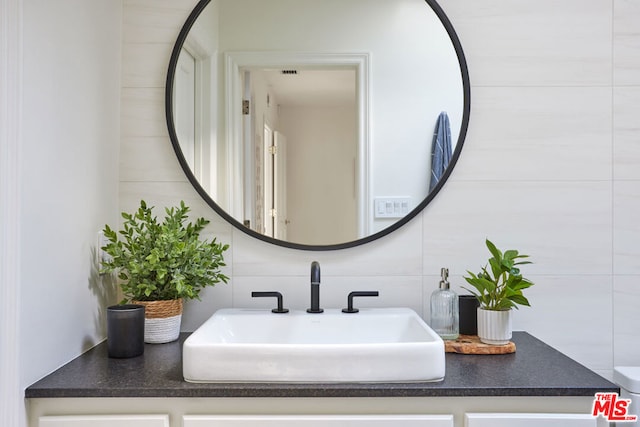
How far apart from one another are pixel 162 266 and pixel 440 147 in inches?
37.4

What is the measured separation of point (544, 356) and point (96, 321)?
4.27 feet

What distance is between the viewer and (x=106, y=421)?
1.30m

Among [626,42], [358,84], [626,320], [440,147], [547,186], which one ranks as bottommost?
[626,320]

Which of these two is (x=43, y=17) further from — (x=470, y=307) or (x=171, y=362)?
(x=470, y=307)

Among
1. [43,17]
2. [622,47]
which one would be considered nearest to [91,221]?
[43,17]

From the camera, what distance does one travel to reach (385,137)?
1862mm

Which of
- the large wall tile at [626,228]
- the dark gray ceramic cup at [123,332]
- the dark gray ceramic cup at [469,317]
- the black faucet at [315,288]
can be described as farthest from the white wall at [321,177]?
the large wall tile at [626,228]

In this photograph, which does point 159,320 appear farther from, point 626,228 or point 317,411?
point 626,228

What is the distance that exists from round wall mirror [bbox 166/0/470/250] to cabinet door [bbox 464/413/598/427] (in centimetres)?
72

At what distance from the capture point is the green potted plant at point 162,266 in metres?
1.65

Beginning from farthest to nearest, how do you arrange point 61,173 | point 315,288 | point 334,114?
point 334,114 → point 315,288 → point 61,173

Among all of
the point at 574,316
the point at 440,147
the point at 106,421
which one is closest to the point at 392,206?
the point at 440,147

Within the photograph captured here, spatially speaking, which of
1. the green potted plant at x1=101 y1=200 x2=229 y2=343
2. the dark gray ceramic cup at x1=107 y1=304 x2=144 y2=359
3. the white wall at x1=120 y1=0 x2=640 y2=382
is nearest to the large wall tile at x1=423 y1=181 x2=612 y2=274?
the white wall at x1=120 y1=0 x2=640 y2=382

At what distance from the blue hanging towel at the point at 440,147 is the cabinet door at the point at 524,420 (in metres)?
0.78
